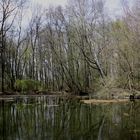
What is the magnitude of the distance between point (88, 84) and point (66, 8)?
A: 13.0 meters

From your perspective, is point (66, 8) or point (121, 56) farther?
point (66, 8)

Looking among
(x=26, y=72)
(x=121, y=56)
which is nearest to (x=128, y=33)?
(x=121, y=56)

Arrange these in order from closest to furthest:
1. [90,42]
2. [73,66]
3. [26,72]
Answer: [90,42] < [73,66] < [26,72]

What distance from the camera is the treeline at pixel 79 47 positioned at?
35406 mm

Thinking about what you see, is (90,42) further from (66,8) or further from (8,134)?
(8,134)

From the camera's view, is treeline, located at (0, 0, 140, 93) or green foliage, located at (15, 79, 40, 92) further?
green foliage, located at (15, 79, 40, 92)

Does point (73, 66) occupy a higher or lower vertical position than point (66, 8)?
lower

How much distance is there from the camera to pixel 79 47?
45.1m

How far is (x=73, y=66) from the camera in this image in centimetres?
5453

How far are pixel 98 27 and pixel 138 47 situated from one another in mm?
12506

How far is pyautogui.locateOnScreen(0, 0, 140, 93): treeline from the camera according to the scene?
3541 centimetres

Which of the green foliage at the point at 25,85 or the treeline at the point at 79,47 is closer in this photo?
Result: the treeline at the point at 79,47

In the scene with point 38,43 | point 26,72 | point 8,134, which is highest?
point 38,43

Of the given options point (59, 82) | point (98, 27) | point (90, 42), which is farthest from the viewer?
point (59, 82)
